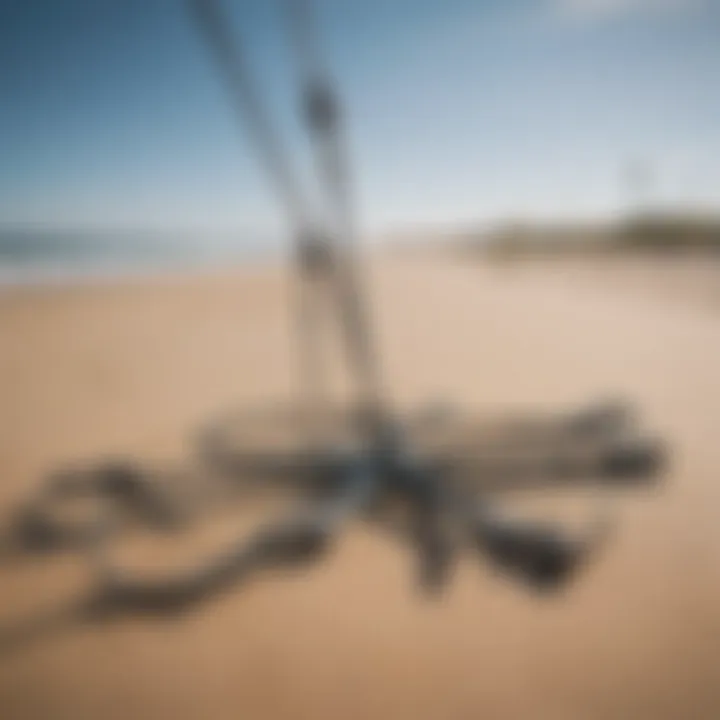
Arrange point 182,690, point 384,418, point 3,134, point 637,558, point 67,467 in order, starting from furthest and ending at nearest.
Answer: point 384,418 → point 67,467 → point 637,558 → point 3,134 → point 182,690

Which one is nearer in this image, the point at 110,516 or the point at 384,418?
the point at 110,516

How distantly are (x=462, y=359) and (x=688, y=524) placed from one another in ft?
3.56

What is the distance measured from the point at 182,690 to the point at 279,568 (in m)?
0.27

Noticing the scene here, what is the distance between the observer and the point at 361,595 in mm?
1088

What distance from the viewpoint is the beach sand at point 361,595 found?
909mm

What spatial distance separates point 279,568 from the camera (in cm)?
115

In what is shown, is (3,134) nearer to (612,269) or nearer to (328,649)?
(328,649)

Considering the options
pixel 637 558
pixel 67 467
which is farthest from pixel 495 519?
pixel 67 467

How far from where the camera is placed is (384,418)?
1560mm

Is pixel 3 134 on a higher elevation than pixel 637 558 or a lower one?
higher

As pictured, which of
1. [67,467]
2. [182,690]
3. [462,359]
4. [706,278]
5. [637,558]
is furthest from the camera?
[706,278]

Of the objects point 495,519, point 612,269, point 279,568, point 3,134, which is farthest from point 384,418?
point 612,269

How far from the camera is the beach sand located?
0.91 m

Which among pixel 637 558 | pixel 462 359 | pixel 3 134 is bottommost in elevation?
pixel 637 558
